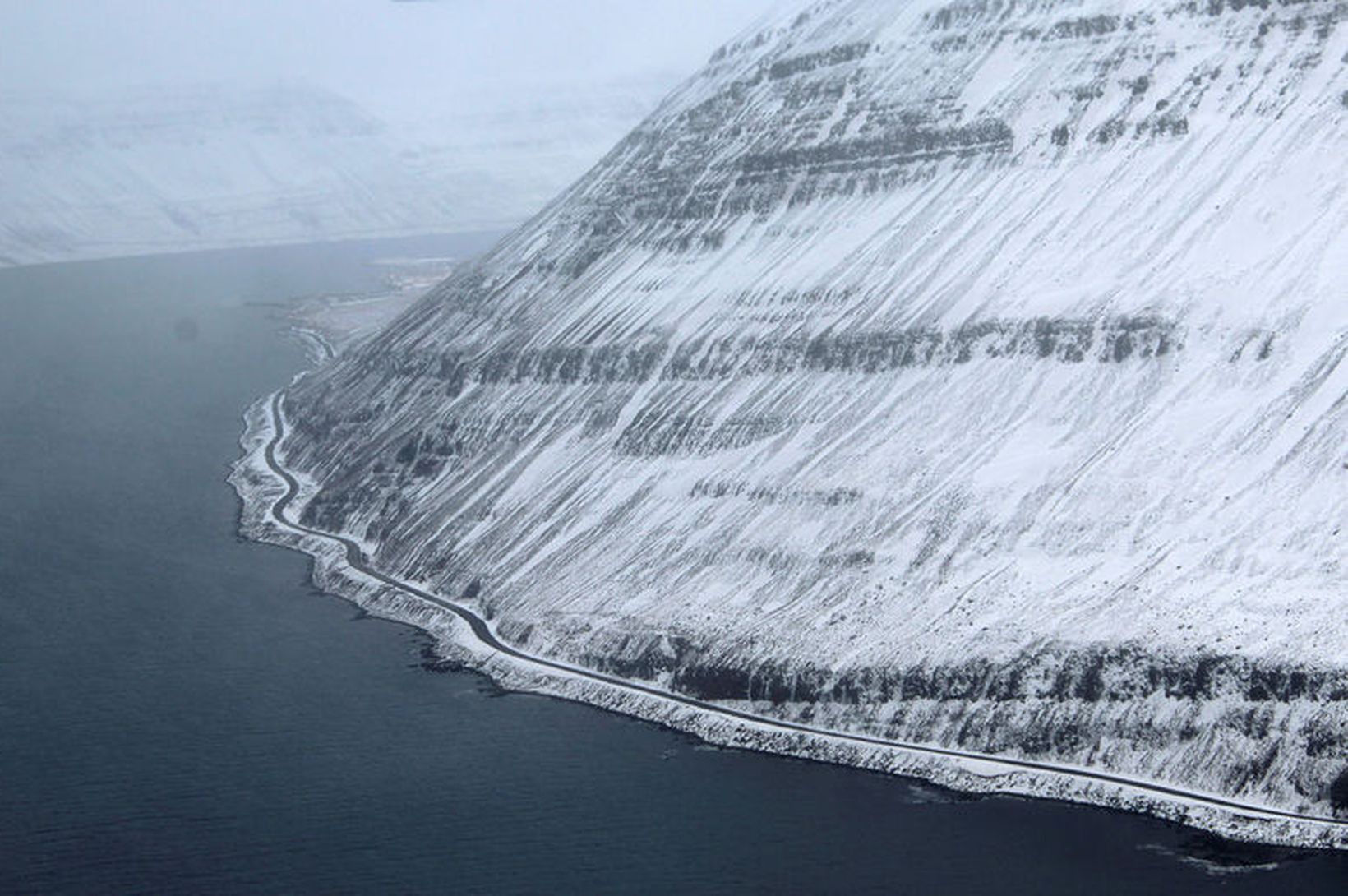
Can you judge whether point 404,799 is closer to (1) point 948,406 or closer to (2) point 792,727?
(2) point 792,727

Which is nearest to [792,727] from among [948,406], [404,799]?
[404,799]

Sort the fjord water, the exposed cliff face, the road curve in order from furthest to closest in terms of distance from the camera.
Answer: the exposed cliff face, the road curve, the fjord water

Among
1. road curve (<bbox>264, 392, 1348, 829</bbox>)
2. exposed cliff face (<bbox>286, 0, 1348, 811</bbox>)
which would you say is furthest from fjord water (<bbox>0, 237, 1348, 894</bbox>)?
exposed cliff face (<bbox>286, 0, 1348, 811</bbox>)

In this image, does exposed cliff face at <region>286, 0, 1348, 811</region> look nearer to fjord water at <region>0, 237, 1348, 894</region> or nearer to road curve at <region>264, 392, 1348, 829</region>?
road curve at <region>264, 392, 1348, 829</region>

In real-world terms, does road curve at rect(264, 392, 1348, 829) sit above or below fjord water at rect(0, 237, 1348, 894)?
above

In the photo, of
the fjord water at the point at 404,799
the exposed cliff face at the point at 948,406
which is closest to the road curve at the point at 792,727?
the exposed cliff face at the point at 948,406

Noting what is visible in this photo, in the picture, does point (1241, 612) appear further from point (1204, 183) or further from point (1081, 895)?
point (1204, 183)

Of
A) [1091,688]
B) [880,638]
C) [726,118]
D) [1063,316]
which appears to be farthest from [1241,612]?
[726,118]

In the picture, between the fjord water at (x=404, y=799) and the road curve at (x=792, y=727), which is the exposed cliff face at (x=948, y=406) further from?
the fjord water at (x=404, y=799)
